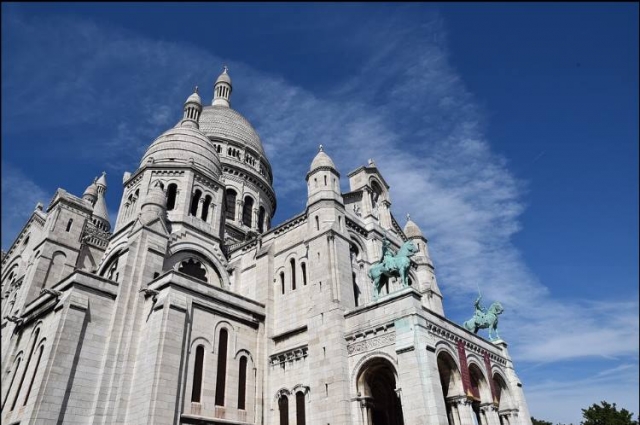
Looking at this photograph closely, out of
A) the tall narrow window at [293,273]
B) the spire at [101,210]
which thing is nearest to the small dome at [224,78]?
the spire at [101,210]

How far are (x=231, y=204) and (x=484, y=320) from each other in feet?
88.9

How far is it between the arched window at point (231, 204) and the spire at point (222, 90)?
20.2 metres

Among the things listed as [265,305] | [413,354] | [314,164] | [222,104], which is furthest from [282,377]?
[222,104]

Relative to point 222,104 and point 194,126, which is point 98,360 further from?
point 222,104

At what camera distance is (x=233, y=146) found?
52281 mm

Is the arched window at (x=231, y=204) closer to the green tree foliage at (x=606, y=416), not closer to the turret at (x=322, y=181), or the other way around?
the turret at (x=322, y=181)

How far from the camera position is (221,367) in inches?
1064

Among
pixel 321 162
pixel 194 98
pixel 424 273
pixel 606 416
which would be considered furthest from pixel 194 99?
pixel 606 416

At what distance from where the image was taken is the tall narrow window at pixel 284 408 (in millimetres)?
26969

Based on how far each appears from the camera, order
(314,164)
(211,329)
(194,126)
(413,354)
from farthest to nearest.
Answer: (194,126) → (314,164) → (211,329) → (413,354)

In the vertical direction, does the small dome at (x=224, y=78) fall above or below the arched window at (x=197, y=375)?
above

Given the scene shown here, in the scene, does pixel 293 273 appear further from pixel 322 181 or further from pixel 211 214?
pixel 211 214

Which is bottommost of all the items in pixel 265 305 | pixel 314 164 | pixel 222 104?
pixel 265 305

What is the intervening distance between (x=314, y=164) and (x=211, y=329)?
13964mm
